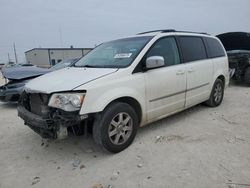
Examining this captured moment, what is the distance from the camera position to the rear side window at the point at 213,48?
5.15 meters

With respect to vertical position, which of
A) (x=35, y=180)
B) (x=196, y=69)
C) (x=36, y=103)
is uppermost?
(x=196, y=69)

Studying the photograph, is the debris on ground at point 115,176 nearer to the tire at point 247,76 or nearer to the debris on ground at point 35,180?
the debris on ground at point 35,180

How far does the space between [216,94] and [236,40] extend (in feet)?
28.1

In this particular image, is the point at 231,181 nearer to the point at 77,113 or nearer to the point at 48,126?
the point at 77,113

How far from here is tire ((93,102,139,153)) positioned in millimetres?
3080

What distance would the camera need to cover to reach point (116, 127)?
3271 mm

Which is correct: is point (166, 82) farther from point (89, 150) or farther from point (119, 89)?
point (89, 150)

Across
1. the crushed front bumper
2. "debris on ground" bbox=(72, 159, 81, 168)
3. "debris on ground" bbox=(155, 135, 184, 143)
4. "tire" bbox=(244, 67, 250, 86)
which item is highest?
the crushed front bumper

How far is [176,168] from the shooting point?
2.89 m

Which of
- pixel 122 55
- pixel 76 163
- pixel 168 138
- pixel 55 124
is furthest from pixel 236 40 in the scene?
pixel 55 124

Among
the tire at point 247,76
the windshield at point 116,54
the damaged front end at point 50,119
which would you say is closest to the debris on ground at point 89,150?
the damaged front end at point 50,119

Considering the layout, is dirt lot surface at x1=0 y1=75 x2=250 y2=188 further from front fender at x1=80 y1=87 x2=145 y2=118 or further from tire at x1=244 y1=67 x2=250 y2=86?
tire at x1=244 y1=67 x2=250 y2=86

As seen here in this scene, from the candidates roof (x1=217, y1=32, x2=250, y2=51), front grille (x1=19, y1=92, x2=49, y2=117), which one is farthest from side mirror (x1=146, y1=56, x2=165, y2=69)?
roof (x1=217, y1=32, x2=250, y2=51)

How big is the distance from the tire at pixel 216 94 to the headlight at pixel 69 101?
3.47 meters
